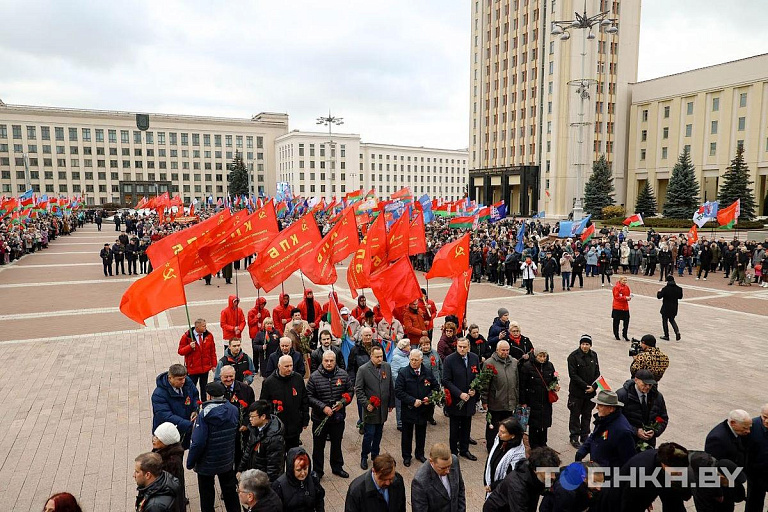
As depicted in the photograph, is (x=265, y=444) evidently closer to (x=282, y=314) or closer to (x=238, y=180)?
(x=282, y=314)

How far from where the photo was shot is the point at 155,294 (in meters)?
6.95

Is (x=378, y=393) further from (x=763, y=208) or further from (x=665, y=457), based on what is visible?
(x=763, y=208)

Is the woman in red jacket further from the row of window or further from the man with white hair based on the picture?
the row of window

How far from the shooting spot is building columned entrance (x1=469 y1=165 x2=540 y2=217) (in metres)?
64.0

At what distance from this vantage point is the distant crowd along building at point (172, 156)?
322ft

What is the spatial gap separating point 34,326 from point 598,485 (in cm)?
1519

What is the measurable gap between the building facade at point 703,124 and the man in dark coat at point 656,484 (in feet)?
192

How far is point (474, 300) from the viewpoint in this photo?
17625 mm

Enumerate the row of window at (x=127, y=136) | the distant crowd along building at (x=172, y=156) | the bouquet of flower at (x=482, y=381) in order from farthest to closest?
the distant crowd along building at (x=172, y=156)
the row of window at (x=127, y=136)
the bouquet of flower at (x=482, y=381)

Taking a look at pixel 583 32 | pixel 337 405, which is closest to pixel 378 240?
pixel 337 405

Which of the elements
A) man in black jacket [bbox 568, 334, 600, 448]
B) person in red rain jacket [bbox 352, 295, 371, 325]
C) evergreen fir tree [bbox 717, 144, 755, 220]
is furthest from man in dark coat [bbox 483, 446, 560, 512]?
evergreen fir tree [bbox 717, 144, 755, 220]

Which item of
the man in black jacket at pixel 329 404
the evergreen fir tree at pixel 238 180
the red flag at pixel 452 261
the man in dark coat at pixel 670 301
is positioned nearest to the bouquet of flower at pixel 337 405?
the man in black jacket at pixel 329 404

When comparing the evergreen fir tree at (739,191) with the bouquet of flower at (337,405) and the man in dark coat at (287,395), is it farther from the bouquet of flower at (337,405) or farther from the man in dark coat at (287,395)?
the man in dark coat at (287,395)

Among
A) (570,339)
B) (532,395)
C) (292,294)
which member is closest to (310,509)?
(532,395)
